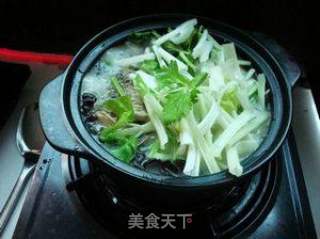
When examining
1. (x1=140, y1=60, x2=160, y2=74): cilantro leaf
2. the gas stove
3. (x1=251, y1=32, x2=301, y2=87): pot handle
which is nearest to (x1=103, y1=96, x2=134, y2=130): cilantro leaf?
(x1=140, y1=60, x2=160, y2=74): cilantro leaf

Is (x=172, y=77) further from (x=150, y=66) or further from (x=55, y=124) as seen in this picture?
(x=55, y=124)

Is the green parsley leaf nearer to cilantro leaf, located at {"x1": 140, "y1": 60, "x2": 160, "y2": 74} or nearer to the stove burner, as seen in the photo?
cilantro leaf, located at {"x1": 140, "y1": 60, "x2": 160, "y2": 74}

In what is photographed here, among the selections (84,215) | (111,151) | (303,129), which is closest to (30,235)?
(84,215)

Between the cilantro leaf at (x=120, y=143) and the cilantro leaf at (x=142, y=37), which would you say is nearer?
the cilantro leaf at (x=120, y=143)

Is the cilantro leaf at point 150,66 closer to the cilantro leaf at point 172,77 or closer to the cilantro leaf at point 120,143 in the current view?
the cilantro leaf at point 172,77

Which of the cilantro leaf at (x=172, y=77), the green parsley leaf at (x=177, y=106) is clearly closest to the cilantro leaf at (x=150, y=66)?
the cilantro leaf at (x=172, y=77)

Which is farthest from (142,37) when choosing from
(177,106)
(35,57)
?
(35,57)
